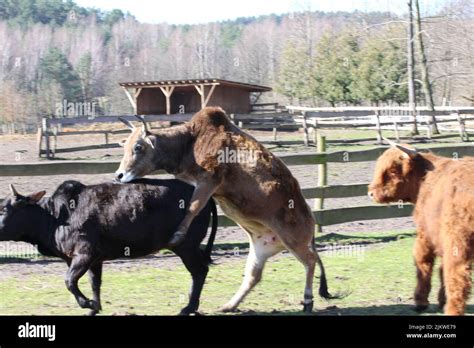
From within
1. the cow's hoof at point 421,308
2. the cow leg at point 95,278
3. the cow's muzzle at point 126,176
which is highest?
the cow's muzzle at point 126,176

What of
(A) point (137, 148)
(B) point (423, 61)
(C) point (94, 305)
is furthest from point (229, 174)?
(B) point (423, 61)

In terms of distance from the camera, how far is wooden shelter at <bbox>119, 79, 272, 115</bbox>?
A: 3675 cm

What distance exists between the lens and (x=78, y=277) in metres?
6.66

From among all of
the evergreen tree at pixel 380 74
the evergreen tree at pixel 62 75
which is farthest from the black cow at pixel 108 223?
the evergreen tree at pixel 62 75

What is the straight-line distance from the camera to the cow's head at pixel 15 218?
6980 mm

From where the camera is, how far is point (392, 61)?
4703 cm

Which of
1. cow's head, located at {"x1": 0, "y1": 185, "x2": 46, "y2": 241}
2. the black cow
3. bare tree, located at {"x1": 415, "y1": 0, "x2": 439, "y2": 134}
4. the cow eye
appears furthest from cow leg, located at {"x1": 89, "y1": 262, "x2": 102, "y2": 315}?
bare tree, located at {"x1": 415, "y1": 0, "x2": 439, "y2": 134}

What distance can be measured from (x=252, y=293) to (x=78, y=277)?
2.16 metres

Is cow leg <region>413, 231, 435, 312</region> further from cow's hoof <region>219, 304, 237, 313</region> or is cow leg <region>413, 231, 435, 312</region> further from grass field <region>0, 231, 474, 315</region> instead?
cow's hoof <region>219, 304, 237, 313</region>

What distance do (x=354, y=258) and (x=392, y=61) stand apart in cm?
3887

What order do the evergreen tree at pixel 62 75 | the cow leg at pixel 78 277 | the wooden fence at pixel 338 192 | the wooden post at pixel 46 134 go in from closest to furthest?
the cow leg at pixel 78 277
the wooden fence at pixel 338 192
the wooden post at pixel 46 134
the evergreen tree at pixel 62 75

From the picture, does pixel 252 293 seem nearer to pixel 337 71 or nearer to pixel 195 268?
pixel 195 268

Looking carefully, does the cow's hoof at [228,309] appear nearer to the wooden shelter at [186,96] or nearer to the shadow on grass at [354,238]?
the shadow on grass at [354,238]
